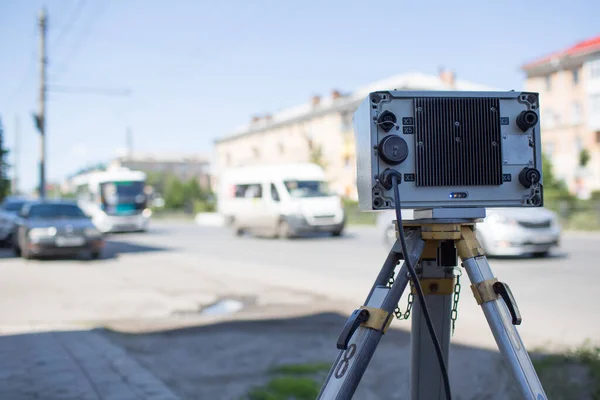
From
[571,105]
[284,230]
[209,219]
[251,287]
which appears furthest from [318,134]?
[251,287]

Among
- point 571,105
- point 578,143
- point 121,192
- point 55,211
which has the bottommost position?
point 55,211

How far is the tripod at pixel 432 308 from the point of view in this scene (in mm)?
1931

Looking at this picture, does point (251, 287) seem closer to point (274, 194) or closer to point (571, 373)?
point (571, 373)

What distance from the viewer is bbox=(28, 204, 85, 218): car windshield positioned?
1550cm

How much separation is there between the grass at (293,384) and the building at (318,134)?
40206mm

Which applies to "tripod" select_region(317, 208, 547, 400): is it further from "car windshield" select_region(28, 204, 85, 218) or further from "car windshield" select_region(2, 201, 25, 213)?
"car windshield" select_region(2, 201, 25, 213)

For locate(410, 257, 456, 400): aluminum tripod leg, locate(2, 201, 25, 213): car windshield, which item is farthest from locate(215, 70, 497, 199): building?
locate(410, 257, 456, 400): aluminum tripod leg

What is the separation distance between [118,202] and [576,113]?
40429mm

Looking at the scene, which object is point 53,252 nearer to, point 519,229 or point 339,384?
point 519,229

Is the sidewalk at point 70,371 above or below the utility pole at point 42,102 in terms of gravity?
below

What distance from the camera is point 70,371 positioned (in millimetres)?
4512

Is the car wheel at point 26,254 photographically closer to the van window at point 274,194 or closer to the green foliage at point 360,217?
the van window at point 274,194

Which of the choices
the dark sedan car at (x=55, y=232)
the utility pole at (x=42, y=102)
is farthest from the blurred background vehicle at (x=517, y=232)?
the utility pole at (x=42, y=102)

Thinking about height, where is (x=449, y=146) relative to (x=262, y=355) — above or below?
above
